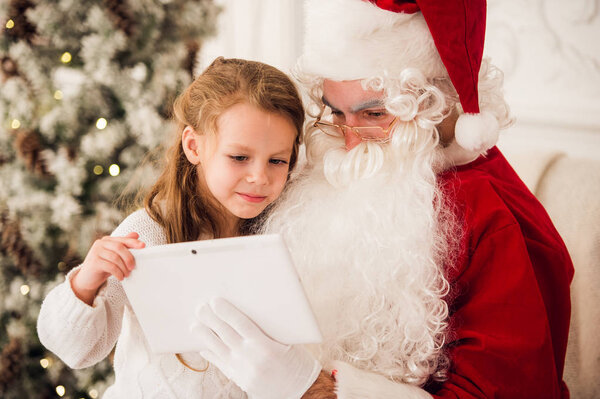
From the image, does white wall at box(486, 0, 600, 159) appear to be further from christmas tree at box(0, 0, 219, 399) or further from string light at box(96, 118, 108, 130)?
string light at box(96, 118, 108, 130)

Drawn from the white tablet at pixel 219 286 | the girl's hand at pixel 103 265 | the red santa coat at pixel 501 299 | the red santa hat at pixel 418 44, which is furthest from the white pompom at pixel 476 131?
the girl's hand at pixel 103 265

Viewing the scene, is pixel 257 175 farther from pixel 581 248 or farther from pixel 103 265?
pixel 581 248

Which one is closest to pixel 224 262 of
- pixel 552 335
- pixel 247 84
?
pixel 247 84

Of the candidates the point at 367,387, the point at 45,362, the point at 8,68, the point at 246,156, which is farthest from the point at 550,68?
the point at 45,362

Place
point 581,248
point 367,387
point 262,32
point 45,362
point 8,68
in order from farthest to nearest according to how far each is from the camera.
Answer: point 262,32, point 45,362, point 8,68, point 581,248, point 367,387

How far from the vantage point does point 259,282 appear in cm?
106

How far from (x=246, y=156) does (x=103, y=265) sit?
425 mm

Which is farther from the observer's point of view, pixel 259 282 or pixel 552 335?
pixel 552 335

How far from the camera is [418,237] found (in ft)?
4.27

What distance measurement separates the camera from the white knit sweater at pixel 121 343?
126cm

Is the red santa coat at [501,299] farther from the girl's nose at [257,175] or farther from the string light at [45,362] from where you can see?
the string light at [45,362]

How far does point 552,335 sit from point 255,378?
83cm

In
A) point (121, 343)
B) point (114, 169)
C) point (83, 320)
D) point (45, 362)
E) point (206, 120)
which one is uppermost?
point (206, 120)

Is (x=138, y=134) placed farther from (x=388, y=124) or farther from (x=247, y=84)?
(x=388, y=124)
